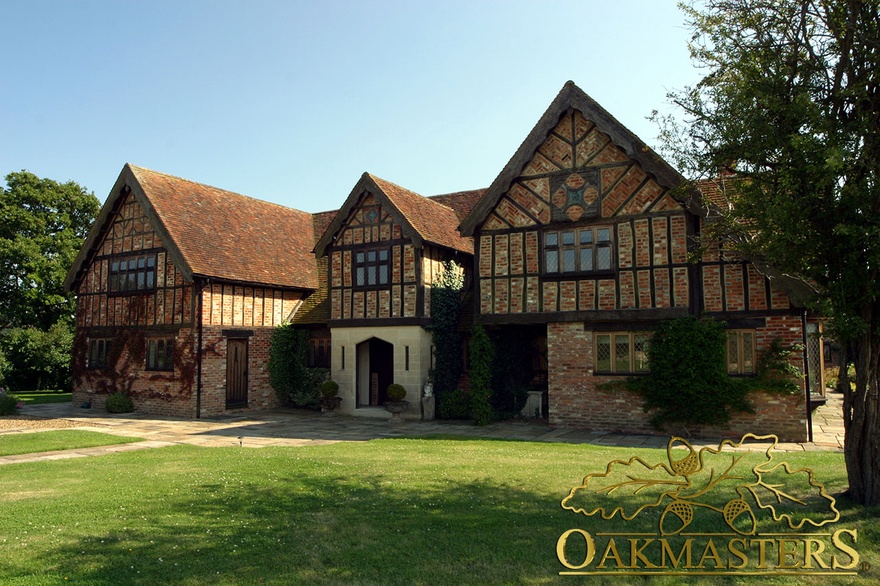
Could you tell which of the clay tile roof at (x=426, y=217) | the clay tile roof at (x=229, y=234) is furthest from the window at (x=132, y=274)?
the clay tile roof at (x=426, y=217)

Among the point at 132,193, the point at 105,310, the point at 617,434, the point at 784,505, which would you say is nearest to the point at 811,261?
the point at 784,505

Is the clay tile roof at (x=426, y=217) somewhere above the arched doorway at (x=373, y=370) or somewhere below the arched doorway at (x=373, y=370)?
above

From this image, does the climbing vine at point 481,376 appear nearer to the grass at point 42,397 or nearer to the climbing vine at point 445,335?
the climbing vine at point 445,335

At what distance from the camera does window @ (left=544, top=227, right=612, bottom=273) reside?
1712 cm

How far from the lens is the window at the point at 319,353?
23.9 m

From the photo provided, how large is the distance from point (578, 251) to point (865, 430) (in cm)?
977

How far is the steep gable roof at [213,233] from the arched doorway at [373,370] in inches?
155

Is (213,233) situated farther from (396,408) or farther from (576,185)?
(576,185)

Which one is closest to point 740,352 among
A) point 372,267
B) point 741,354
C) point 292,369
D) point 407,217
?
point 741,354

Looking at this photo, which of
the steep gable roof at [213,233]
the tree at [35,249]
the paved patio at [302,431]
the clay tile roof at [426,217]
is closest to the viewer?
the paved patio at [302,431]

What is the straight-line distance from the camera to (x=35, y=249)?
34.2 m

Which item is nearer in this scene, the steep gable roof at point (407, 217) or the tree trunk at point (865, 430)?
the tree trunk at point (865, 430)

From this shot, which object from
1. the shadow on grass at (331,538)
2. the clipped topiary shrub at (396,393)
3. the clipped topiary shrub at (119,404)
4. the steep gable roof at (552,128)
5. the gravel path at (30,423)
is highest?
the steep gable roof at (552,128)

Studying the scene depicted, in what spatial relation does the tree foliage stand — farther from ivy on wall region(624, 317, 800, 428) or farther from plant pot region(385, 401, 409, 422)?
ivy on wall region(624, 317, 800, 428)
